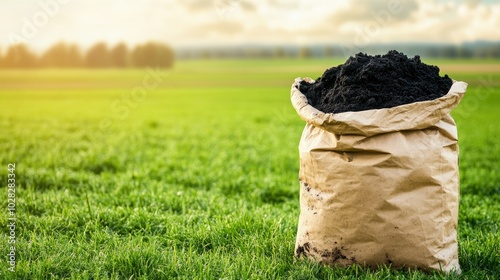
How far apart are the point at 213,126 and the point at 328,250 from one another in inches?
371

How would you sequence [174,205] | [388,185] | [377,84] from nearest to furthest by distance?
[388,185], [377,84], [174,205]

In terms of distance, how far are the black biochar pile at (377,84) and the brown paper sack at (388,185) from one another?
0.14 metres

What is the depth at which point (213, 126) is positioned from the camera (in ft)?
41.2

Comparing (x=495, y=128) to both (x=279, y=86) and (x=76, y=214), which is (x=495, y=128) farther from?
(x=279, y=86)

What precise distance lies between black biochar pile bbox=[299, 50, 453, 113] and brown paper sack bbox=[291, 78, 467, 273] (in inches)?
5.7

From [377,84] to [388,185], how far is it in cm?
72

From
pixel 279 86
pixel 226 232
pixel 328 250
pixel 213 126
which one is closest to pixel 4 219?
pixel 226 232

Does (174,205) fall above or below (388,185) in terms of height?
below

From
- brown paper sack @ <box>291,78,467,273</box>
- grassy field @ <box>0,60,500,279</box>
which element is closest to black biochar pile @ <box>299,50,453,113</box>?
brown paper sack @ <box>291,78,467,273</box>

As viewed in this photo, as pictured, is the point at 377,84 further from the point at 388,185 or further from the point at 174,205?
the point at 174,205

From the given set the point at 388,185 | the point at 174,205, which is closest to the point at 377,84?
the point at 388,185

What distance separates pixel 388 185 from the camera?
310 centimetres

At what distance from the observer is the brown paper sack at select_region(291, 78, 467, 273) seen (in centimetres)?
310

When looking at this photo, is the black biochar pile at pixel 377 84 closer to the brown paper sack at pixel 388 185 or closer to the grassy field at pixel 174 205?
the brown paper sack at pixel 388 185
